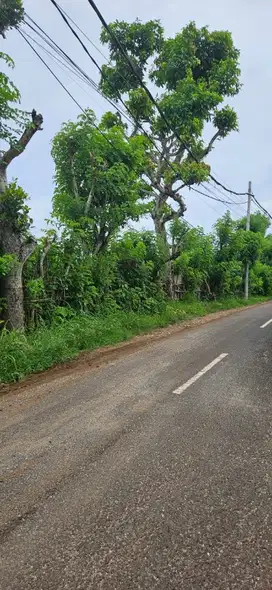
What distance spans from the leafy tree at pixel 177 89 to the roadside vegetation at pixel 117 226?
0.05 meters

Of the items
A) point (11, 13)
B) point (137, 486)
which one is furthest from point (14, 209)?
point (137, 486)

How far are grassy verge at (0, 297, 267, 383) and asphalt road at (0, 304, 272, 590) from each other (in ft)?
2.84

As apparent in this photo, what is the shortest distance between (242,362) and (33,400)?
3651mm

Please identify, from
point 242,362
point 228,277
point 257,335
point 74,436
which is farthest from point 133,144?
point 228,277

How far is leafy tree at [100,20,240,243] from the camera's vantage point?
14.6m

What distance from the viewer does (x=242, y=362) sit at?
5836 millimetres

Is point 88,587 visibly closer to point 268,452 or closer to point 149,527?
point 149,527

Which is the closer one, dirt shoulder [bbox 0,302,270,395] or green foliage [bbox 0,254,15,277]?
dirt shoulder [bbox 0,302,270,395]

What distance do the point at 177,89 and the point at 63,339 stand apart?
545 inches

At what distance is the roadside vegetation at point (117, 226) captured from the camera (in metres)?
6.40

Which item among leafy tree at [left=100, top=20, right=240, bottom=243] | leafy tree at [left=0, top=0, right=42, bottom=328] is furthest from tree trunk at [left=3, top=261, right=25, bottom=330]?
leafy tree at [left=100, top=20, right=240, bottom=243]

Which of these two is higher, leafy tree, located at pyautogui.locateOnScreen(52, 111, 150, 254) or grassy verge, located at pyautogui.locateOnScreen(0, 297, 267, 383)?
leafy tree, located at pyautogui.locateOnScreen(52, 111, 150, 254)

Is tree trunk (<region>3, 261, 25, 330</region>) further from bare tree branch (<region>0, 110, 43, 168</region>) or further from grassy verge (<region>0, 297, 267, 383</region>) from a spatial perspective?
bare tree branch (<region>0, 110, 43, 168</region>)

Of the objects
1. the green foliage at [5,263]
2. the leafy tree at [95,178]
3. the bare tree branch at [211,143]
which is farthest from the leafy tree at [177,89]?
the green foliage at [5,263]
